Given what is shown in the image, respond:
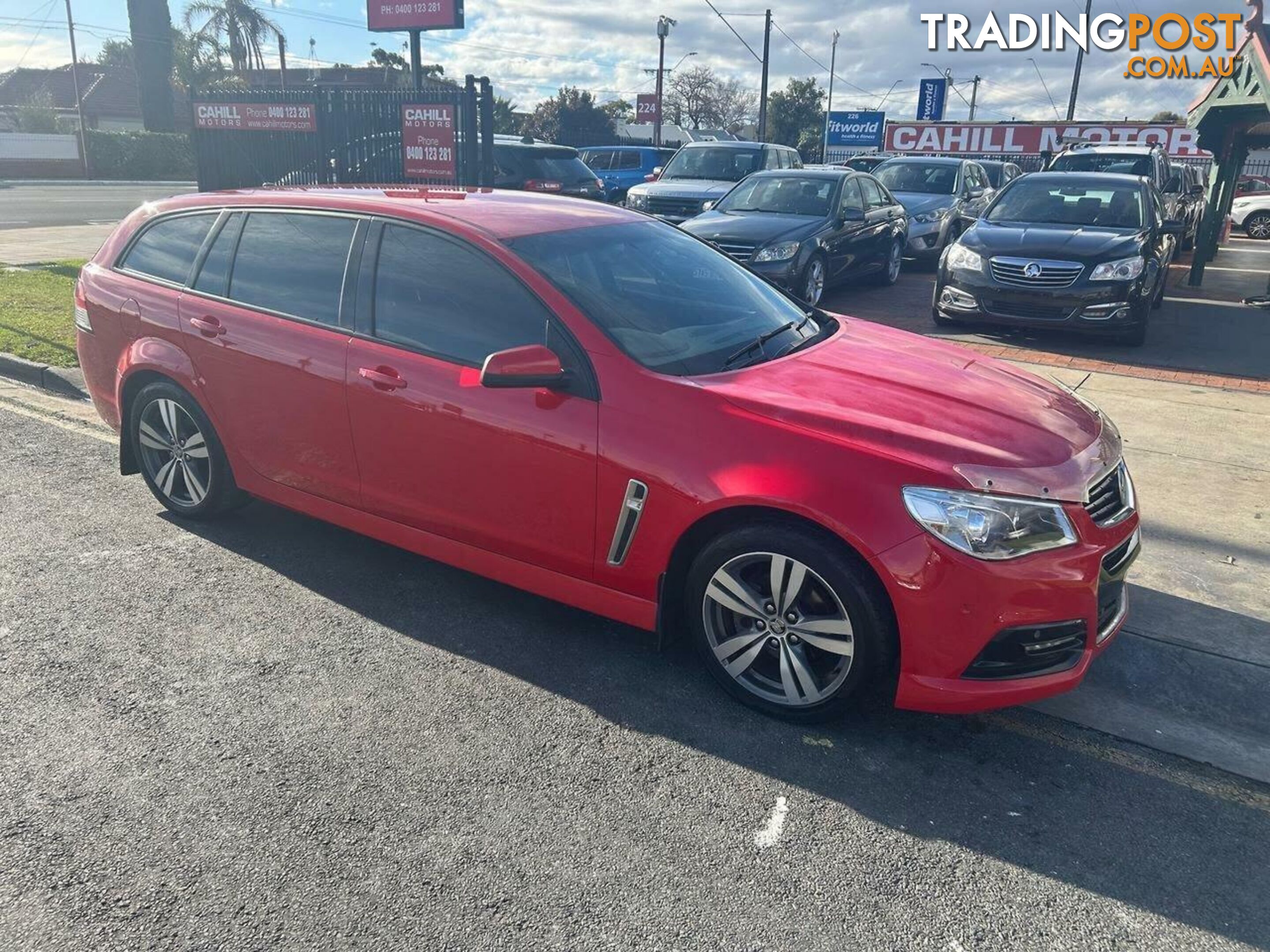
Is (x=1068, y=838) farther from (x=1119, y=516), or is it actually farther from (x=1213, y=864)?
(x=1119, y=516)

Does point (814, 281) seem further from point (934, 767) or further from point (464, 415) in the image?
point (934, 767)

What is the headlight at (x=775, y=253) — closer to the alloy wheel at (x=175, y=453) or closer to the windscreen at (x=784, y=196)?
the windscreen at (x=784, y=196)

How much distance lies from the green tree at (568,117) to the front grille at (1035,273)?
4537 centimetres

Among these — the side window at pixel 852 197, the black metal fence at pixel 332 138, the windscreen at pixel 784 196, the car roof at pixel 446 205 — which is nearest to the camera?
the car roof at pixel 446 205

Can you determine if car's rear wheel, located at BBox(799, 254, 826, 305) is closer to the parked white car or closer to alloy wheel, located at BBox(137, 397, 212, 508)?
alloy wheel, located at BBox(137, 397, 212, 508)

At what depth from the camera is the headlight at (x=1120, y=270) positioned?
8875mm

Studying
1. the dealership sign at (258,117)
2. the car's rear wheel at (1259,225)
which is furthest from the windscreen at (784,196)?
the car's rear wheel at (1259,225)

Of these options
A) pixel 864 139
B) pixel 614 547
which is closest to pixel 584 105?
pixel 864 139

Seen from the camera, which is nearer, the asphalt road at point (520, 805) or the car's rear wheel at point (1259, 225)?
the asphalt road at point (520, 805)

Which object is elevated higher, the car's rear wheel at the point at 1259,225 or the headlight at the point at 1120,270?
the headlight at the point at 1120,270

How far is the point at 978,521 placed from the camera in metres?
2.95

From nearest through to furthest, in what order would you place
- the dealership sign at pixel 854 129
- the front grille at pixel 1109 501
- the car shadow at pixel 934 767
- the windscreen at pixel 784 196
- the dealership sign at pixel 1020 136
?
the car shadow at pixel 934 767, the front grille at pixel 1109 501, the windscreen at pixel 784 196, the dealership sign at pixel 1020 136, the dealership sign at pixel 854 129

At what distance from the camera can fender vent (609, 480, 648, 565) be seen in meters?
3.33

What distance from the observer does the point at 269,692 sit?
3445 millimetres
